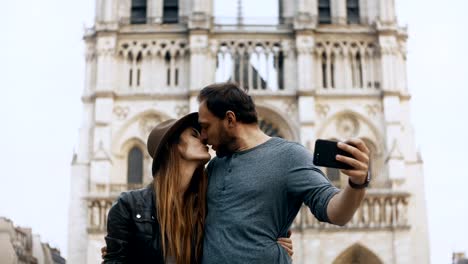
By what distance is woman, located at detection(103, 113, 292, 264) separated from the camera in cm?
280

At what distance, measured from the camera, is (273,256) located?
266cm

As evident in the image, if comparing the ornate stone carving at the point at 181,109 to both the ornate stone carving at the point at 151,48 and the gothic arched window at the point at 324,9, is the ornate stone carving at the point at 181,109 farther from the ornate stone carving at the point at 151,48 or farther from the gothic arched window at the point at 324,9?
the gothic arched window at the point at 324,9

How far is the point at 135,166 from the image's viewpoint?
1063 inches

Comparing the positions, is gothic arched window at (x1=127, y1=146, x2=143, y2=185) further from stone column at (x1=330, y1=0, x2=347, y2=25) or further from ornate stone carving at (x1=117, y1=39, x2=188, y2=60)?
stone column at (x1=330, y1=0, x2=347, y2=25)

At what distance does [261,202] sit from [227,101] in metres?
0.42

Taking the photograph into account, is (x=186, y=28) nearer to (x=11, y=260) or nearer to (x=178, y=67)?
(x=178, y=67)

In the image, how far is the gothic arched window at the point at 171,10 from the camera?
1135 inches

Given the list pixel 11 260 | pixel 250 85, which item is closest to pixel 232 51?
pixel 250 85

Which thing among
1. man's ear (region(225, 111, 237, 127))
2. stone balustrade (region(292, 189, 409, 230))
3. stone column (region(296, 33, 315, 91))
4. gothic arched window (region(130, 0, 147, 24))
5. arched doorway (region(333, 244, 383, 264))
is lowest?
man's ear (region(225, 111, 237, 127))

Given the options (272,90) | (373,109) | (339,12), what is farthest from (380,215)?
(339,12)

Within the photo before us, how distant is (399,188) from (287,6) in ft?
28.5

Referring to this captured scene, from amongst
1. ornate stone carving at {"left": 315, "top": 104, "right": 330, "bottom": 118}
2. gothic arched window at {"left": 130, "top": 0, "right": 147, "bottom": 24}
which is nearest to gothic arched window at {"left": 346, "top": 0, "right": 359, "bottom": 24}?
ornate stone carving at {"left": 315, "top": 104, "right": 330, "bottom": 118}

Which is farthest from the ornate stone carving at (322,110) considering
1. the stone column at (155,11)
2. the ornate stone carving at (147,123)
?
the stone column at (155,11)

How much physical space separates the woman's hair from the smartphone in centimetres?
59
